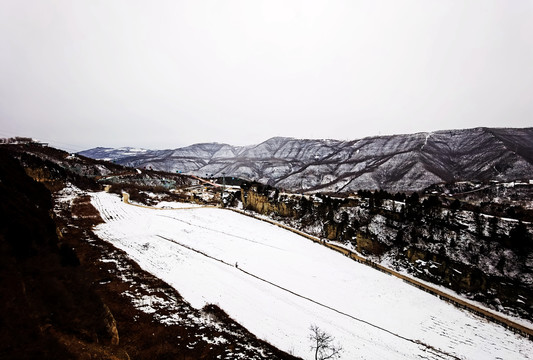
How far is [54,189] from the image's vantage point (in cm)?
4672

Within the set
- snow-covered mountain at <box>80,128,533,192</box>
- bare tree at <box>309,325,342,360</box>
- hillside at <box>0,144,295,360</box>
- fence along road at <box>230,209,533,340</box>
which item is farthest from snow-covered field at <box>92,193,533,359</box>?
snow-covered mountain at <box>80,128,533,192</box>

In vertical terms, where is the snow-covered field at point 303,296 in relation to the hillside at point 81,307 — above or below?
below

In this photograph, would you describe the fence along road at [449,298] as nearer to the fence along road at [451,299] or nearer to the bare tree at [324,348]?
the fence along road at [451,299]

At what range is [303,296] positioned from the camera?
24.1 m

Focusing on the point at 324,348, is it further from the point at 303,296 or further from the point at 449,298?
the point at 449,298

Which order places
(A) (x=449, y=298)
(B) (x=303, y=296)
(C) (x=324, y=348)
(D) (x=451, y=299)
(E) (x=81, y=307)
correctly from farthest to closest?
(A) (x=449, y=298) < (D) (x=451, y=299) < (B) (x=303, y=296) < (C) (x=324, y=348) < (E) (x=81, y=307)

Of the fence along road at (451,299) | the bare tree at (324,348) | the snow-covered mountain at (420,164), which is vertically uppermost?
the snow-covered mountain at (420,164)

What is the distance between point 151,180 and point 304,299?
89.1 m

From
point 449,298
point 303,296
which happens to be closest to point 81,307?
point 303,296

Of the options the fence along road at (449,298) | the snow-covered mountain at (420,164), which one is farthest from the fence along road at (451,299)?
the snow-covered mountain at (420,164)

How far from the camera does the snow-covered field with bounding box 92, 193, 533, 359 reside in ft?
60.8

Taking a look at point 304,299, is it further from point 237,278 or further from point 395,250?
point 395,250

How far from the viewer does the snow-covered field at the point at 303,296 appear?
18.5 metres

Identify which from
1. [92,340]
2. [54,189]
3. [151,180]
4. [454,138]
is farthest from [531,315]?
[454,138]
